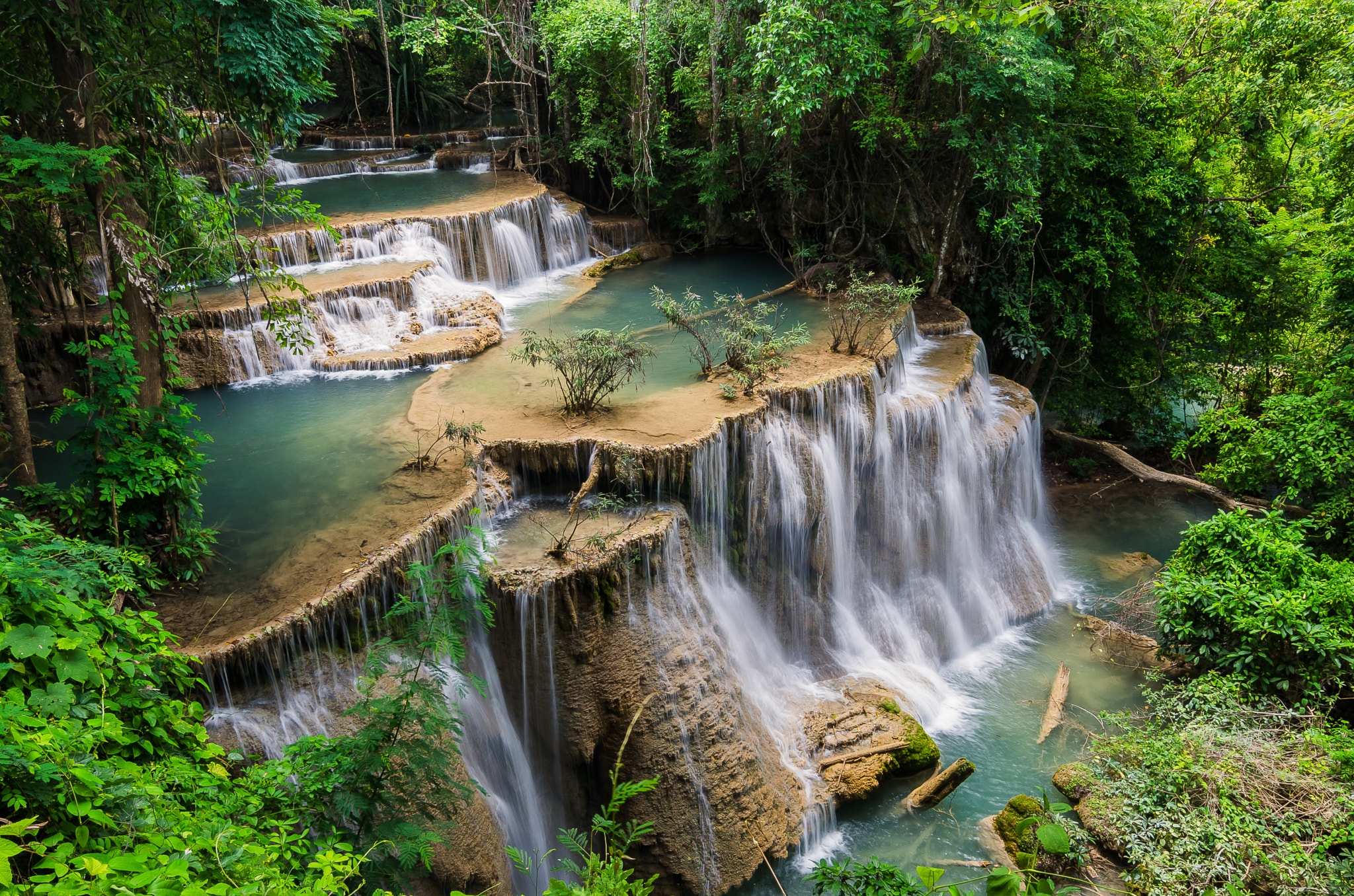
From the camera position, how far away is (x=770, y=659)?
29.4 feet

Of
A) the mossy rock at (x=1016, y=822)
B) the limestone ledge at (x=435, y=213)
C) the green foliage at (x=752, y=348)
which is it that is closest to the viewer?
the mossy rock at (x=1016, y=822)

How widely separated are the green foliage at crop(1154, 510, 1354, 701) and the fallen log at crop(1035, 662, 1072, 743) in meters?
1.19

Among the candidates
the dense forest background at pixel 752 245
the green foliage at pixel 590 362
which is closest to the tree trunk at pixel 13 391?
the dense forest background at pixel 752 245

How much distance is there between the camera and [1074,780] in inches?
319

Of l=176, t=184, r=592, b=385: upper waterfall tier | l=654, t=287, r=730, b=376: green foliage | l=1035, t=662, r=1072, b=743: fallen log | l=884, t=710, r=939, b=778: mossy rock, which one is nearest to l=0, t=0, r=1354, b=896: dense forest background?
l=1035, t=662, r=1072, b=743: fallen log

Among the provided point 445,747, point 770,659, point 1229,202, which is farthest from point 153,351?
point 1229,202

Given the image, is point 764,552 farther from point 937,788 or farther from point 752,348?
point 937,788

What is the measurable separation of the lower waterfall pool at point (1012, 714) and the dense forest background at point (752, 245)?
110cm

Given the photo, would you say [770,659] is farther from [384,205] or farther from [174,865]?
[384,205]

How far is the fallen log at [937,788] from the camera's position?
8062mm

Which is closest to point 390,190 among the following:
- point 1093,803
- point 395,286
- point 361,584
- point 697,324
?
point 395,286

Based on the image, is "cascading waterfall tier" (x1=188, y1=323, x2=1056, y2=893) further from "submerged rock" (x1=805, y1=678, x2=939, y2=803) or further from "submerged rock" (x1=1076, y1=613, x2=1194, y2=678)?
"submerged rock" (x1=1076, y1=613, x2=1194, y2=678)

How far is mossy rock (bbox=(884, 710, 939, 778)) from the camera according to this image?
8.24 metres

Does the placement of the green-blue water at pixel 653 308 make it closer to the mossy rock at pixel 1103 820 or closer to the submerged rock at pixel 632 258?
the submerged rock at pixel 632 258
